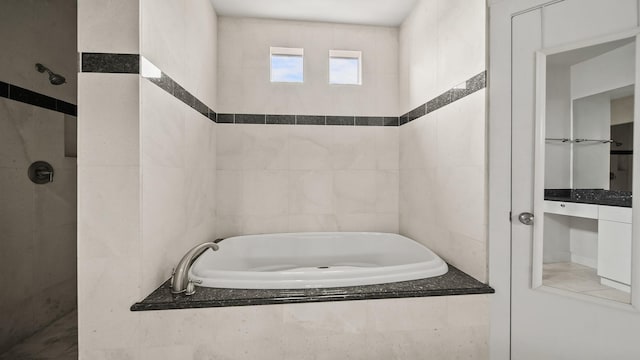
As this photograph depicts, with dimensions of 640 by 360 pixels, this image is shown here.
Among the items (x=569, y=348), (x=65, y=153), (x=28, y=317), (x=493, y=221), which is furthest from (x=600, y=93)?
(x=28, y=317)

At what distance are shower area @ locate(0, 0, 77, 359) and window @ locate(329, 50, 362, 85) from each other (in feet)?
6.71

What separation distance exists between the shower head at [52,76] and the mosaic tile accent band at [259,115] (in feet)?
2.92

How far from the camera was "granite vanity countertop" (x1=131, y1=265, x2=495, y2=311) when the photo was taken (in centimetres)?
130

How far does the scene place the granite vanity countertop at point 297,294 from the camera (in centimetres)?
130

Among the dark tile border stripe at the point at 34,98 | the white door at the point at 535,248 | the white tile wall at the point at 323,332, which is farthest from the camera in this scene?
the dark tile border stripe at the point at 34,98

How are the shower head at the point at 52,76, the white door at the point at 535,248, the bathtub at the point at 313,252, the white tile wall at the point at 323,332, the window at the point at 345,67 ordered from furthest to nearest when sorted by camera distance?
1. the window at the point at 345,67
2. the bathtub at the point at 313,252
3. the shower head at the point at 52,76
4. the white tile wall at the point at 323,332
5. the white door at the point at 535,248

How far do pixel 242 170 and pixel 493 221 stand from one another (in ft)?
6.41

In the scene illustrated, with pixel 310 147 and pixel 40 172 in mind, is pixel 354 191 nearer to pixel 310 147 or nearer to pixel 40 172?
pixel 310 147

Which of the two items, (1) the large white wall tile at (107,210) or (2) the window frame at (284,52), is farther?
(2) the window frame at (284,52)

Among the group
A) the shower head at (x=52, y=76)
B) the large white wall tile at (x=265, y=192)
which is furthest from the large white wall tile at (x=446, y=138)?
the shower head at (x=52, y=76)

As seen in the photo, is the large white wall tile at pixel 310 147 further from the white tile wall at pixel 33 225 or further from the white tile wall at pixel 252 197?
A: the white tile wall at pixel 33 225

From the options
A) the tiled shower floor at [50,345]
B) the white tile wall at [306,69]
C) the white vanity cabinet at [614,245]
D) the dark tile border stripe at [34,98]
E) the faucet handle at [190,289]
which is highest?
the white tile wall at [306,69]

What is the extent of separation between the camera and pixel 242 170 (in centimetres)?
253

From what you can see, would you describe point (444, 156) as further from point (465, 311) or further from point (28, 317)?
point (28, 317)
